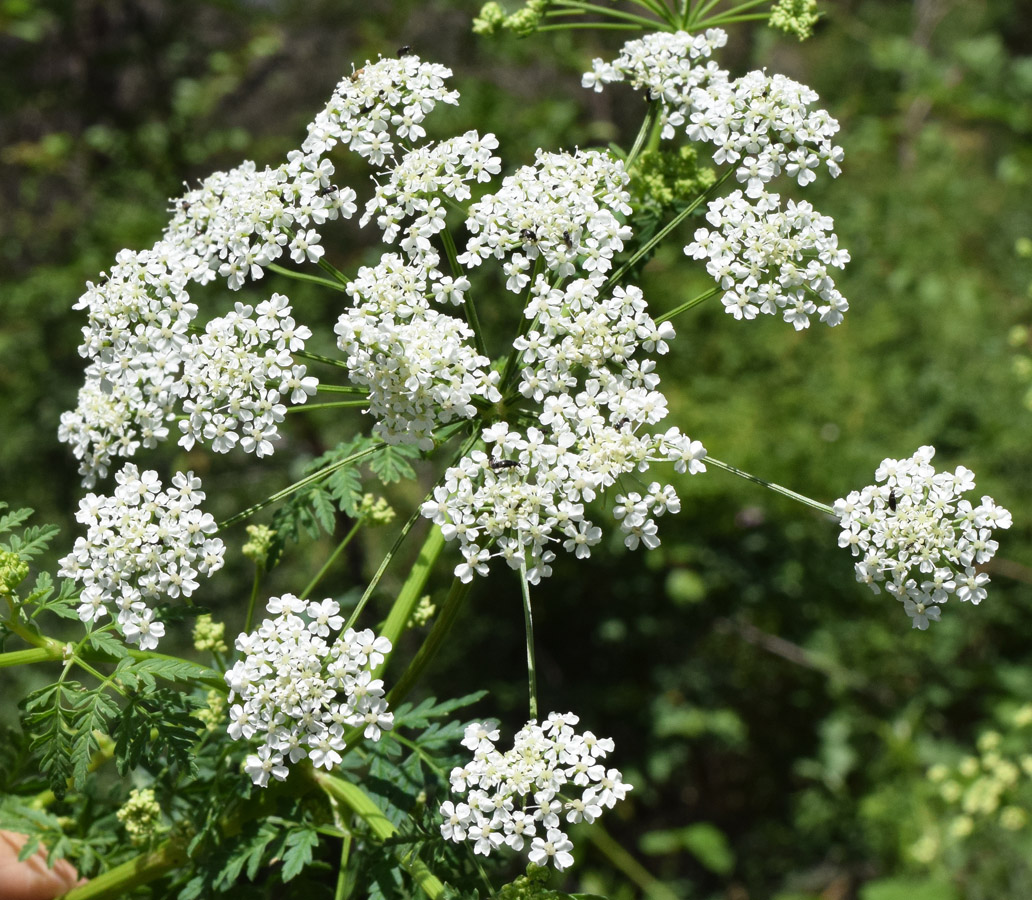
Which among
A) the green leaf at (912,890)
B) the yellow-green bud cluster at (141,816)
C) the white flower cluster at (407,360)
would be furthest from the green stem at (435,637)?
the green leaf at (912,890)

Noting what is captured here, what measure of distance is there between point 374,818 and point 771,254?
226 centimetres

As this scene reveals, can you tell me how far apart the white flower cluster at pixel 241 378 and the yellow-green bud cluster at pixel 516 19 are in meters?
1.57

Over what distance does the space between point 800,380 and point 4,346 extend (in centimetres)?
746

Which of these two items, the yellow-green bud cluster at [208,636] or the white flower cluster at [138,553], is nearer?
the white flower cluster at [138,553]

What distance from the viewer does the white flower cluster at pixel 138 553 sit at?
272 centimetres

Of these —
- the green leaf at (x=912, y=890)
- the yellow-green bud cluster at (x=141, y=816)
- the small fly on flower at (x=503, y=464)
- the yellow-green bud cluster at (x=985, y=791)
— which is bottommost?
the green leaf at (x=912, y=890)

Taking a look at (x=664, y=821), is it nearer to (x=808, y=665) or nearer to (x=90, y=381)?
(x=808, y=665)

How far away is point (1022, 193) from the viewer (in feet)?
37.2

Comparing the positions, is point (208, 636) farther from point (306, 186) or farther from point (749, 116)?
point (749, 116)

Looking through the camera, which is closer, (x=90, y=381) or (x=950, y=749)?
(x=90, y=381)

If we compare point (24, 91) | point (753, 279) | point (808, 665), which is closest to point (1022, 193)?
point (808, 665)

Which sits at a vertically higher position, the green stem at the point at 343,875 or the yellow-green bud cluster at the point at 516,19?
the yellow-green bud cluster at the point at 516,19

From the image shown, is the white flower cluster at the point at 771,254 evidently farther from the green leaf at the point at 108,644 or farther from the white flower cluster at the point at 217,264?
the green leaf at the point at 108,644

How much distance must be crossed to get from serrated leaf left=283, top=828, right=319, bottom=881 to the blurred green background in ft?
15.6
